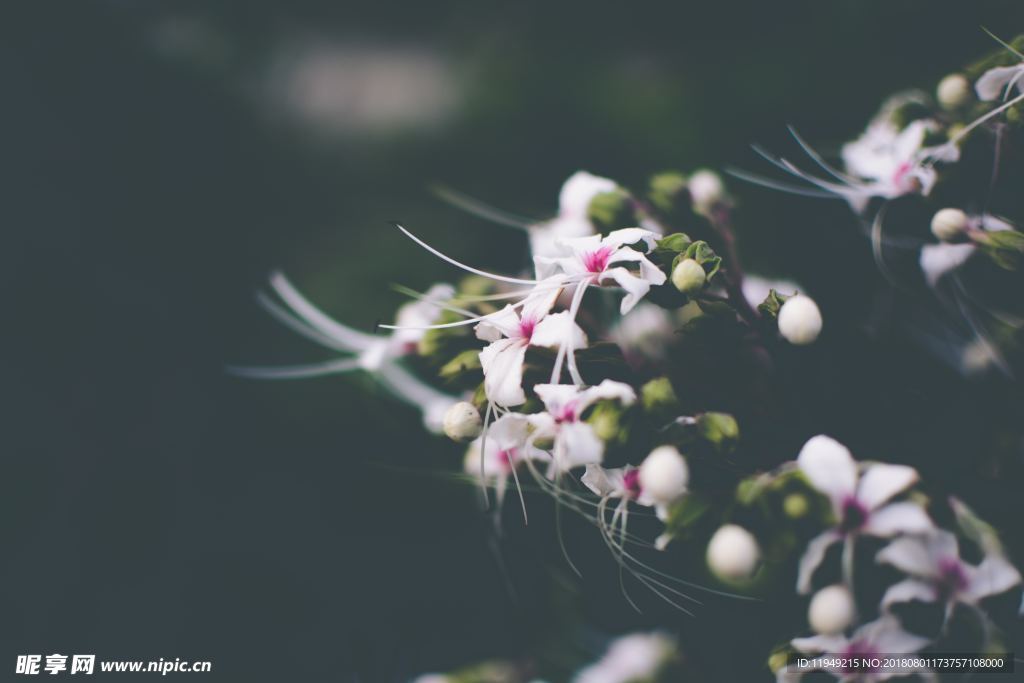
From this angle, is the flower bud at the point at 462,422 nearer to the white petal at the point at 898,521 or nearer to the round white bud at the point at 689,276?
the round white bud at the point at 689,276

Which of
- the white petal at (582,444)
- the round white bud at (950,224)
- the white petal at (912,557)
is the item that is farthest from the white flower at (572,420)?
the round white bud at (950,224)

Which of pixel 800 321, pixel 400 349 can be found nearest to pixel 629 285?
pixel 800 321

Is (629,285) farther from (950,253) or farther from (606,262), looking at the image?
(950,253)

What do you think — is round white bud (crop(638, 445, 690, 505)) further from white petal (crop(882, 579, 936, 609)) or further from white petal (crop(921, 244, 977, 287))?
white petal (crop(921, 244, 977, 287))

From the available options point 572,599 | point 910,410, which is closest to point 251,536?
point 572,599

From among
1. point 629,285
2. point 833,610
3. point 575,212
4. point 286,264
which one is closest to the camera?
point 833,610
